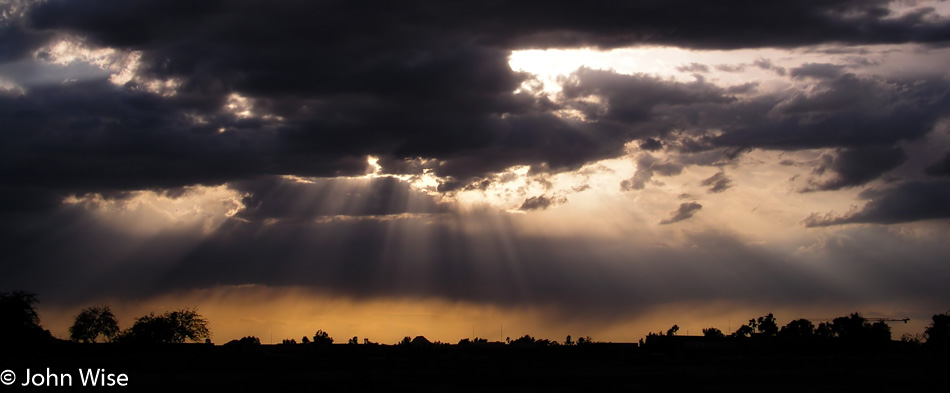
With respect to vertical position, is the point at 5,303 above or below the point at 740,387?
above

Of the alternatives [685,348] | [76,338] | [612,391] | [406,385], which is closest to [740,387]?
[612,391]

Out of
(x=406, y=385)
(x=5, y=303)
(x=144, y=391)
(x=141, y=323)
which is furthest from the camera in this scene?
(x=141, y=323)

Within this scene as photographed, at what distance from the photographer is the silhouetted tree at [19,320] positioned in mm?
120812

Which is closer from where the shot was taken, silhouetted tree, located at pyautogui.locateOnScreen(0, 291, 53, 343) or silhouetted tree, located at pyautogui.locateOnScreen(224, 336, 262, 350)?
silhouetted tree, located at pyautogui.locateOnScreen(0, 291, 53, 343)

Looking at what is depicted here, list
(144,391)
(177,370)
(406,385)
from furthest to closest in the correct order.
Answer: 1. (177,370)
2. (406,385)
3. (144,391)

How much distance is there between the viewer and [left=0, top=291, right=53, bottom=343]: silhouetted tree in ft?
396

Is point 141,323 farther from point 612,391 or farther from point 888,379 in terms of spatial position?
point 888,379

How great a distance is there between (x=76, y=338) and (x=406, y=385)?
123035mm

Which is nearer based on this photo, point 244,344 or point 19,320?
point 19,320

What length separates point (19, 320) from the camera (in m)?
123

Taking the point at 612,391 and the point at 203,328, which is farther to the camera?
the point at 203,328

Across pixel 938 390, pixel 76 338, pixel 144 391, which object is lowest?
pixel 938 390

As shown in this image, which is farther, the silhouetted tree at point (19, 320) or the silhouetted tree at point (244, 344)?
the silhouetted tree at point (244, 344)

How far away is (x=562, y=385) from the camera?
7769 centimetres
